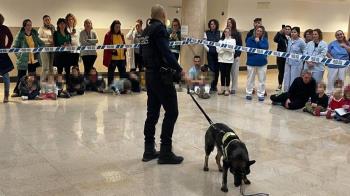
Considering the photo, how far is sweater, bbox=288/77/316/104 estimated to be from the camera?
7.64 meters

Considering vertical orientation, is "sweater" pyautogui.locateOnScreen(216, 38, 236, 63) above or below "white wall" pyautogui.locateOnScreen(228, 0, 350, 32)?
below

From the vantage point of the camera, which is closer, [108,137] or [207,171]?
[207,171]

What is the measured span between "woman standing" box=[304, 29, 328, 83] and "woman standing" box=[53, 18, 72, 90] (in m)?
4.81

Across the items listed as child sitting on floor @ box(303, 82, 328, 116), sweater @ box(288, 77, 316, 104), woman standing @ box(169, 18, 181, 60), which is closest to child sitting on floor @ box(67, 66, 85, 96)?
woman standing @ box(169, 18, 181, 60)

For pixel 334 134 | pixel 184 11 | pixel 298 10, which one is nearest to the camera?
pixel 334 134

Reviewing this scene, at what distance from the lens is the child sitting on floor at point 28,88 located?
792 cm

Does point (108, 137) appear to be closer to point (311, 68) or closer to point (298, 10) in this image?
point (311, 68)

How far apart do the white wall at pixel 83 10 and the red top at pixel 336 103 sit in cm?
626

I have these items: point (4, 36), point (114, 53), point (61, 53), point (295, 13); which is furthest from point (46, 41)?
point (295, 13)

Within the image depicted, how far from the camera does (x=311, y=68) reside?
8.42 m

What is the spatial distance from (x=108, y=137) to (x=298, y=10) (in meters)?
12.0

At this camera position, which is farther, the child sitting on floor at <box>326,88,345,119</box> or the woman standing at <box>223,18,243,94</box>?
the woman standing at <box>223,18,243,94</box>

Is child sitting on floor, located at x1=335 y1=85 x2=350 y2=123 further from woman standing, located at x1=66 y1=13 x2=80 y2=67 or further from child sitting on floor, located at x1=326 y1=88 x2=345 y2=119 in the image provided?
woman standing, located at x1=66 y1=13 x2=80 y2=67

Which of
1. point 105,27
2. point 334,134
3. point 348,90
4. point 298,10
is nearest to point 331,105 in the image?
point 348,90
